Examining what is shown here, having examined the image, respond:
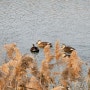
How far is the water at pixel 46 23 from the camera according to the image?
1360cm

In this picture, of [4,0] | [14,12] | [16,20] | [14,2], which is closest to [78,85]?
[16,20]

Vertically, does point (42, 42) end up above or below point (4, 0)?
below

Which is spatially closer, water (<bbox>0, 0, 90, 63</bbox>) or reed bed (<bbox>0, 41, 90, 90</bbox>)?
reed bed (<bbox>0, 41, 90, 90</bbox>)

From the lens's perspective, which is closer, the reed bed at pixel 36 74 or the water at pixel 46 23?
the reed bed at pixel 36 74

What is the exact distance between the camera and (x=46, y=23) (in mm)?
16094

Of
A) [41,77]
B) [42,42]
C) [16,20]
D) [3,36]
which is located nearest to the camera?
[41,77]

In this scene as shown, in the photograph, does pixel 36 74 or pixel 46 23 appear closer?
pixel 36 74

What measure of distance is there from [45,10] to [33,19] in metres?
1.79

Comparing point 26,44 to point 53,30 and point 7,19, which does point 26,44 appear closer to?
point 53,30

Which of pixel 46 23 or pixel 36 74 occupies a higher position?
pixel 36 74

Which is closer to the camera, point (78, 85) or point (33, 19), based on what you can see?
point (78, 85)

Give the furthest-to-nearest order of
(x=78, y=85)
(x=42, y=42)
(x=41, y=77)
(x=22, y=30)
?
1. (x=22, y=30)
2. (x=42, y=42)
3. (x=78, y=85)
4. (x=41, y=77)

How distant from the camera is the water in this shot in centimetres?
1360

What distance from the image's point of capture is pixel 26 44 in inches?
530
